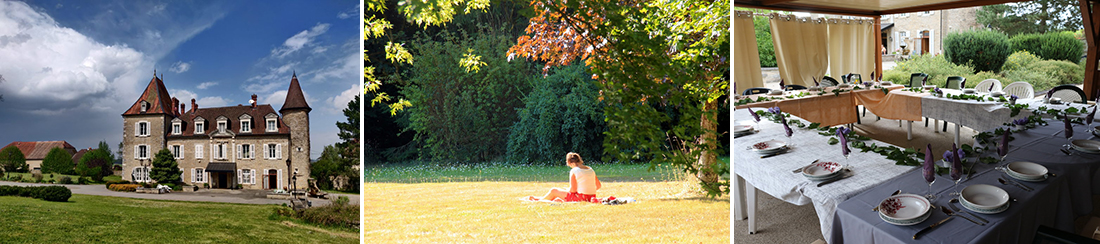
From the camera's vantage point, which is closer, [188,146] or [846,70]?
[188,146]

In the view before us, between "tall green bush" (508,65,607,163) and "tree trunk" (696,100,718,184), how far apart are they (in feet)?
1.82

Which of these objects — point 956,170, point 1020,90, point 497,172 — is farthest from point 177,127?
point 1020,90

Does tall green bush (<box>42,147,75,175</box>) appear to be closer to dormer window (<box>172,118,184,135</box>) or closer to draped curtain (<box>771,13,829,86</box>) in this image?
dormer window (<box>172,118,184,135</box>)

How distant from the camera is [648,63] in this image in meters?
2.76

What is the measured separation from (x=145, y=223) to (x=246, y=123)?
0.71 m

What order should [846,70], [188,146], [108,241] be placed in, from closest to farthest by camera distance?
1. [108,241]
2. [188,146]
3. [846,70]

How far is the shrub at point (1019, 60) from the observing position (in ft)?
33.3

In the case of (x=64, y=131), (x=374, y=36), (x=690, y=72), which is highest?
(x=374, y=36)

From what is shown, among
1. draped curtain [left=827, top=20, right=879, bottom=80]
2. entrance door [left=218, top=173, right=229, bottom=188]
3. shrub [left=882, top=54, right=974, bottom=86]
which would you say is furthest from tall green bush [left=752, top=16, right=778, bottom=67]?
entrance door [left=218, top=173, right=229, bottom=188]

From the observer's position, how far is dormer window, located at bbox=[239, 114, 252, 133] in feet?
9.39

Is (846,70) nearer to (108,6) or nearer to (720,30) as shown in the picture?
(720,30)

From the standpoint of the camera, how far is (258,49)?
294 cm

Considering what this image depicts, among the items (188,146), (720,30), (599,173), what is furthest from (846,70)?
(188,146)

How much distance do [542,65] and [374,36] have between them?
887 mm
